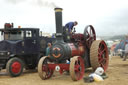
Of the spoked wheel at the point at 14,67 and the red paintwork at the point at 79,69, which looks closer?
the red paintwork at the point at 79,69

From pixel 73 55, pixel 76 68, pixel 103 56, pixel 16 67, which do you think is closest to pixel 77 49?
pixel 73 55

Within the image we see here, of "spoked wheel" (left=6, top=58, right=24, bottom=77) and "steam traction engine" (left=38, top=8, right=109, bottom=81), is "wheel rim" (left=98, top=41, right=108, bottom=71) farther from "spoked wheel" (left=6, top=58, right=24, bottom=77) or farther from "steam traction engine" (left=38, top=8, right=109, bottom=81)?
"spoked wheel" (left=6, top=58, right=24, bottom=77)

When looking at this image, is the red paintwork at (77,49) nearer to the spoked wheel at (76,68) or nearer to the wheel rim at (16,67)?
the spoked wheel at (76,68)

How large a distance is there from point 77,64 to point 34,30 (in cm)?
358

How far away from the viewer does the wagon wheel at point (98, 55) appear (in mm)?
7156

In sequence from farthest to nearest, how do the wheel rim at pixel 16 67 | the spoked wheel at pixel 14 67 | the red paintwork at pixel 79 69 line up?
the wheel rim at pixel 16 67 → the spoked wheel at pixel 14 67 → the red paintwork at pixel 79 69

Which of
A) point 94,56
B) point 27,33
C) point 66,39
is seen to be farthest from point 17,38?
point 94,56

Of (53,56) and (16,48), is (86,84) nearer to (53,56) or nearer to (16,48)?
(53,56)

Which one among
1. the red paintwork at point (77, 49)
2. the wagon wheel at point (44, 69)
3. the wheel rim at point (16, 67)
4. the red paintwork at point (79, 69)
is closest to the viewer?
the red paintwork at point (79, 69)

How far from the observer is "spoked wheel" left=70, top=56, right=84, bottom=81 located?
234 inches

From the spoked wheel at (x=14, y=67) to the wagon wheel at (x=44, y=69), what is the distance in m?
1.32

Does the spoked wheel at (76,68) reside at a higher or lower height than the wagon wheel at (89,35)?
lower

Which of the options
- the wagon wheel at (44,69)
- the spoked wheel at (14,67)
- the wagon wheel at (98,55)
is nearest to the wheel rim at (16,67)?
the spoked wheel at (14,67)

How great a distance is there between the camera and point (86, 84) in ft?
18.4
